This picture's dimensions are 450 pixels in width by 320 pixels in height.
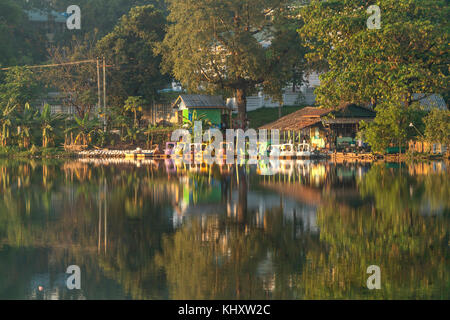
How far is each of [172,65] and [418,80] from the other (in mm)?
22451

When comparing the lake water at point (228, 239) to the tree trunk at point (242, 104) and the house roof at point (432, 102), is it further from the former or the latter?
the tree trunk at point (242, 104)

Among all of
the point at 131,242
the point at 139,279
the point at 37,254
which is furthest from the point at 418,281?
the point at 37,254

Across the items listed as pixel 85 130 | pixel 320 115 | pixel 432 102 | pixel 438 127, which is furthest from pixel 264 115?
pixel 438 127

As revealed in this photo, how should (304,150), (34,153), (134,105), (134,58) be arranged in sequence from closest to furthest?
(304,150)
(34,153)
(134,105)
(134,58)

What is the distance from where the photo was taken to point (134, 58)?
195ft

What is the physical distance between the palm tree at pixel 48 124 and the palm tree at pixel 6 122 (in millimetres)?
2329

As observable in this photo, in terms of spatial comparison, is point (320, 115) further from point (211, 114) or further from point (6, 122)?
point (6, 122)

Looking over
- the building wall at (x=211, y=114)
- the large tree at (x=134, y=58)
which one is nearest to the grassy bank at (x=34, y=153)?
the large tree at (x=134, y=58)

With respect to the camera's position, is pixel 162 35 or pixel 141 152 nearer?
pixel 141 152

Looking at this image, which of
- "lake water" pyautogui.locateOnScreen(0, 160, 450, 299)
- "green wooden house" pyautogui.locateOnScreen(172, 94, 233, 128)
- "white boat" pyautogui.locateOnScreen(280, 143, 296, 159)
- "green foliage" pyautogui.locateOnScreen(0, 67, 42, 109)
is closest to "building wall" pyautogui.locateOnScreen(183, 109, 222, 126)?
"green wooden house" pyautogui.locateOnScreen(172, 94, 233, 128)

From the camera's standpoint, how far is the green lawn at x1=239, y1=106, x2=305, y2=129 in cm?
5584

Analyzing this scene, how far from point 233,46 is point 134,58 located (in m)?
12.1

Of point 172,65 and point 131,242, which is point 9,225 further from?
point 172,65

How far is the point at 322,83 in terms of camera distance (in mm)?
44188
